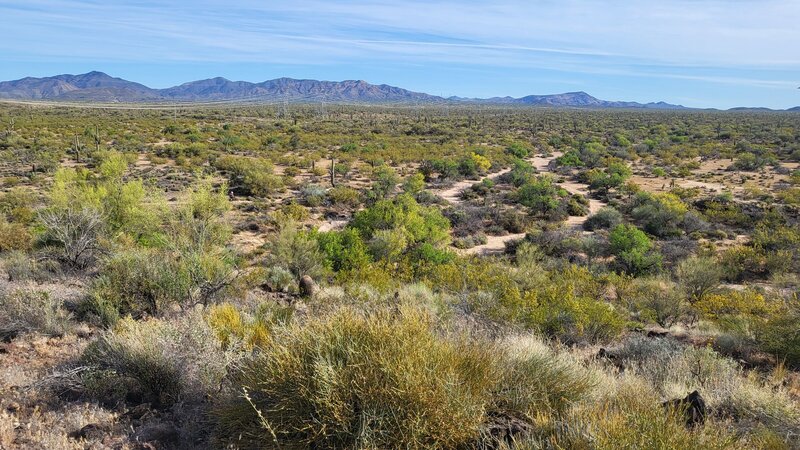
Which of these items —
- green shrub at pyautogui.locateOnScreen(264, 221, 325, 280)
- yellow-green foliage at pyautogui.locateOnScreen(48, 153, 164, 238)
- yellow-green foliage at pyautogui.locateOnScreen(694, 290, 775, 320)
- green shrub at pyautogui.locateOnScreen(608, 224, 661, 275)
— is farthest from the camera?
green shrub at pyautogui.locateOnScreen(608, 224, 661, 275)

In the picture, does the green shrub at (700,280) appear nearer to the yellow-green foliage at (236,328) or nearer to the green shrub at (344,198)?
the yellow-green foliage at (236,328)

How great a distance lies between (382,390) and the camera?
3.67 metres

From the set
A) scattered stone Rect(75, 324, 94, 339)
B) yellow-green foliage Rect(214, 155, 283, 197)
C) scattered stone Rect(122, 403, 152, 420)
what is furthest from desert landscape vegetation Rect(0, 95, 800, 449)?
yellow-green foliage Rect(214, 155, 283, 197)

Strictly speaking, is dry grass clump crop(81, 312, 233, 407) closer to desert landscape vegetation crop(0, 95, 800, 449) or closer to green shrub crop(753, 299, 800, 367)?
desert landscape vegetation crop(0, 95, 800, 449)

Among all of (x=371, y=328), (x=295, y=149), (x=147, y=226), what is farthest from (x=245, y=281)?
(x=295, y=149)

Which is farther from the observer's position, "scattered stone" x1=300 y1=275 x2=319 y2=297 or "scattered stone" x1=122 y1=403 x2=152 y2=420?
"scattered stone" x1=300 y1=275 x2=319 y2=297

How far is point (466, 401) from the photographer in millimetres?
3826

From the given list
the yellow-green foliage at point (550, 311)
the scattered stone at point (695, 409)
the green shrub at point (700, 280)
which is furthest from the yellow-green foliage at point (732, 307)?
the scattered stone at point (695, 409)

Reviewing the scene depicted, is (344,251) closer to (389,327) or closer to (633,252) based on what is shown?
(389,327)

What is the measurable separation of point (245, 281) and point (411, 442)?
7604 mm

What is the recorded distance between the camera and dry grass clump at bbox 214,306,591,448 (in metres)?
3.62

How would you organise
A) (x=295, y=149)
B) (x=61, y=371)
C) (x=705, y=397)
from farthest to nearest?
1. (x=295, y=149)
2. (x=61, y=371)
3. (x=705, y=397)

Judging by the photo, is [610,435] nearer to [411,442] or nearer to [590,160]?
[411,442]

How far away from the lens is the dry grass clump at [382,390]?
11.9 feet
